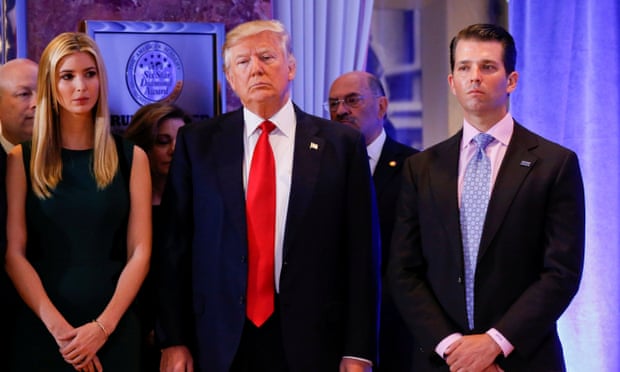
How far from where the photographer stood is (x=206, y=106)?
3.77 metres

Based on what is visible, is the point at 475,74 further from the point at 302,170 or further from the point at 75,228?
the point at 75,228

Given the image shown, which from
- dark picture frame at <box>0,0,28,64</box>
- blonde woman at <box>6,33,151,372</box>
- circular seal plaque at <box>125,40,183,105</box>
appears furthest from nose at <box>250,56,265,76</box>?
dark picture frame at <box>0,0,28,64</box>

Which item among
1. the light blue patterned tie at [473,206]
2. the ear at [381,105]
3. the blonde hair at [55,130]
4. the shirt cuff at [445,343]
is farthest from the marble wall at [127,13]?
the shirt cuff at [445,343]

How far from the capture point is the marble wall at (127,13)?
362 centimetres

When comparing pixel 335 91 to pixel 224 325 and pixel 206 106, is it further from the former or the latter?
pixel 224 325

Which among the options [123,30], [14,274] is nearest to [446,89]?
[123,30]

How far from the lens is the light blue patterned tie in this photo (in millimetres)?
2545

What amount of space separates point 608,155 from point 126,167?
2599 millimetres

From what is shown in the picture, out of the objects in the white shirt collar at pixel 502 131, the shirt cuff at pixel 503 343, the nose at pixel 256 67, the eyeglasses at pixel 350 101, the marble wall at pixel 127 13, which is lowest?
the shirt cuff at pixel 503 343

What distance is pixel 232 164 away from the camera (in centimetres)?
266

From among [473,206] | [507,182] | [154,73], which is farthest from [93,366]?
[154,73]

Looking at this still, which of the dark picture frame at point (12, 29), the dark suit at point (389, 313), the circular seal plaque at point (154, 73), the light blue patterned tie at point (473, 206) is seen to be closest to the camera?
the light blue patterned tie at point (473, 206)

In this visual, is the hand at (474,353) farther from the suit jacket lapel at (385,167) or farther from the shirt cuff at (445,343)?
the suit jacket lapel at (385,167)

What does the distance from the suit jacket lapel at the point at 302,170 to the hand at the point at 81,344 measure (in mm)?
641
